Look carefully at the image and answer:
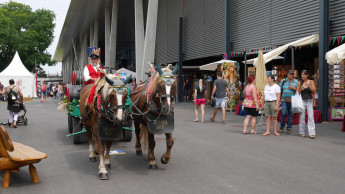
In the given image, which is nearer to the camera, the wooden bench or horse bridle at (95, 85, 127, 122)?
the wooden bench

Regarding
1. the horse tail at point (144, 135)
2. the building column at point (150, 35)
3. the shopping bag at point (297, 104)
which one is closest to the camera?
→ the horse tail at point (144, 135)

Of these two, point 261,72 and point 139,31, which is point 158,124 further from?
point 139,31

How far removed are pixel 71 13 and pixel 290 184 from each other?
1654 inches

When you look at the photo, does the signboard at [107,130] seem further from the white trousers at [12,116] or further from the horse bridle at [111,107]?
the white trousers at [12,116]


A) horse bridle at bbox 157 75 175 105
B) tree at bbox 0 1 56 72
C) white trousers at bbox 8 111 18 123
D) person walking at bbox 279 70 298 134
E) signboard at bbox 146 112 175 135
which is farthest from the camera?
tree at bbox 0 1 56 72

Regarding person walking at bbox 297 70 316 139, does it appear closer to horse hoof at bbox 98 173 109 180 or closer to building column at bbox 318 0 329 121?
building column at bbox 318 0 329 121

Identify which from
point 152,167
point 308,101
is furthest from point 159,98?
point 308,101

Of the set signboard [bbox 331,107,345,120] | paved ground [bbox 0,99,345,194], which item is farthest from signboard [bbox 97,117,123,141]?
signboard [bbox 331,107,345,120]

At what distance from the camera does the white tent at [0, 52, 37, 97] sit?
3788cm

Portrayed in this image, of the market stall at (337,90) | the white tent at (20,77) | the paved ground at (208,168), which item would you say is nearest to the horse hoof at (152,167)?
the paved ground at (208,168)

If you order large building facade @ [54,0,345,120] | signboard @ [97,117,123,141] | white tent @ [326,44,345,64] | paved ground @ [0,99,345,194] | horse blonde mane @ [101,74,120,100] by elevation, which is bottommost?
paved ground @ [0,99,345,194]

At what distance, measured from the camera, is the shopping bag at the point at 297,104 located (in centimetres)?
1062

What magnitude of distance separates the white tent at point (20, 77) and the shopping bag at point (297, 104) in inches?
1318

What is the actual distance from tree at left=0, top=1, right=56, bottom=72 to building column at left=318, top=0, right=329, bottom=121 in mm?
54207
